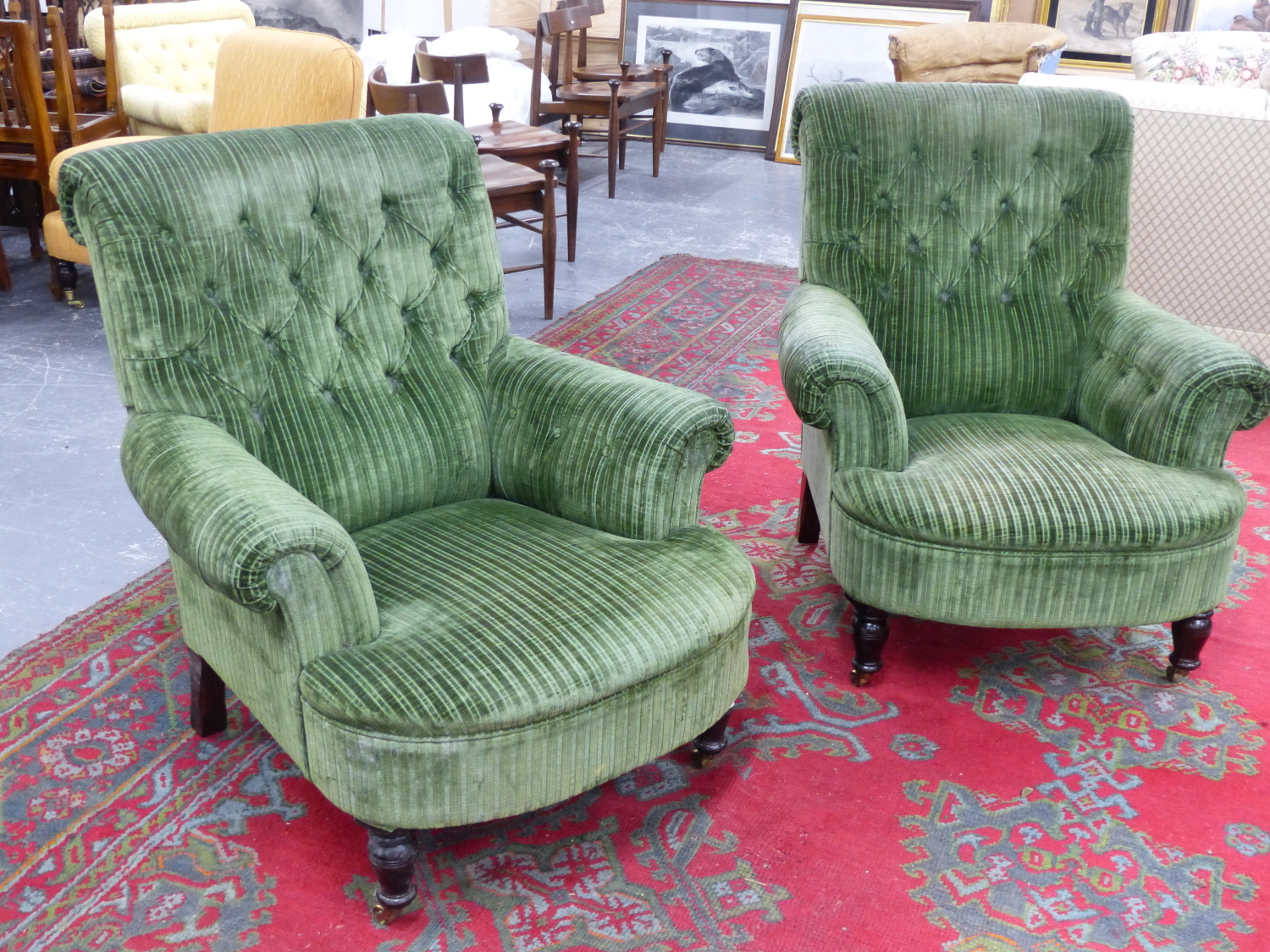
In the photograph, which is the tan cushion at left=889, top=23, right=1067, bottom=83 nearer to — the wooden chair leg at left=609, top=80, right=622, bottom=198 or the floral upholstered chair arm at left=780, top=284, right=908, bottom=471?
the wooden chair leg at left=609, top=80, right=622, bottom=198

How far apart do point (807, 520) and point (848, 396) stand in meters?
0.70

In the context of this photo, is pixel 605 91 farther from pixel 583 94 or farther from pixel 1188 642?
pixel 1188 642

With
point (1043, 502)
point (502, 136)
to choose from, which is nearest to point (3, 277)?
point (502, 136)

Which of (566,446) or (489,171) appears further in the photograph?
(489,171)

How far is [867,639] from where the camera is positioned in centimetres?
227

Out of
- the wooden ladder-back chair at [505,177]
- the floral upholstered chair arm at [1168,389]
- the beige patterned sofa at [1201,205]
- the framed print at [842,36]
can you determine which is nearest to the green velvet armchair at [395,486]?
the floral upholstered chair arm at [1168,389]

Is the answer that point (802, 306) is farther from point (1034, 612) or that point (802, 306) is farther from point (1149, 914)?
point (1149, 914)

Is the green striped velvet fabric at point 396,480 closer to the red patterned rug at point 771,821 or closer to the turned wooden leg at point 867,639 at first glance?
the red patterned rug at point 771,821

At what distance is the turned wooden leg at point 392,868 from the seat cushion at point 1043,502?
3.30 feet

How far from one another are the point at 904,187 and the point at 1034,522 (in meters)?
0.87

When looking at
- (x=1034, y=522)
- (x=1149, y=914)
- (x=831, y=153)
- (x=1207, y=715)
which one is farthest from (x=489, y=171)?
(x=1149, y=914)

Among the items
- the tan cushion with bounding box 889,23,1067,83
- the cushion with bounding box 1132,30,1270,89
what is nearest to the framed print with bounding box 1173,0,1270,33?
the cushion with bounding box 1132,30,1270,89

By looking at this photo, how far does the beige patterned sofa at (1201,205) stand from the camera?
12.1 ft

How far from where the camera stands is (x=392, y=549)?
75.3 inches
